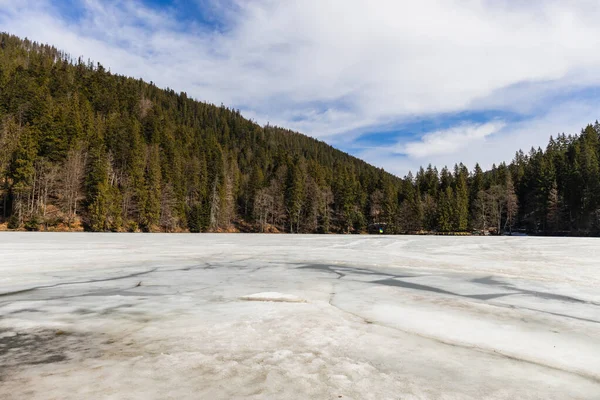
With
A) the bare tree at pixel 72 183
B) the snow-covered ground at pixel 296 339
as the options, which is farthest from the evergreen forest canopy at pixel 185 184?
the snow-covered ground at pixel 296 339

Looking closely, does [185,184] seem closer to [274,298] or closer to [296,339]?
[274,298]

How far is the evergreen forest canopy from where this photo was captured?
1908 inches

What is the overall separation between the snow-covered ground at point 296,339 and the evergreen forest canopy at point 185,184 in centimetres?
4974

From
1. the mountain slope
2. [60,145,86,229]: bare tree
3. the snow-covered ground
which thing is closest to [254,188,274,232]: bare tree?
the mountain slope

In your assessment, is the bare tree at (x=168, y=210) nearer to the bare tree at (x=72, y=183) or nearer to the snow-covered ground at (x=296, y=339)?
the bare tree at (x=72, y=183)

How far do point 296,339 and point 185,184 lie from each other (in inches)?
2741

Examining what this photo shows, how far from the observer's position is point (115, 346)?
3.24 m

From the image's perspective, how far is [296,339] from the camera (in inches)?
138

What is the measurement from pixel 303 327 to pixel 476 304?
10.2ft

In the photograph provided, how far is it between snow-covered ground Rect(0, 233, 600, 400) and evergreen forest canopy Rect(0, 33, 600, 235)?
163 ft

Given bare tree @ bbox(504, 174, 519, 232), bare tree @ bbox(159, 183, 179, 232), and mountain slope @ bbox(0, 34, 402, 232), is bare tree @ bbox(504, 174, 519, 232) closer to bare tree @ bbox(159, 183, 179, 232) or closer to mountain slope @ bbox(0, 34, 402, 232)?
mountain slope @ bbox(0, 34, 402, 232)

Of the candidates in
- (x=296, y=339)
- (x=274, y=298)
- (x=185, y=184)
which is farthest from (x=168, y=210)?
(x=296, y=339)

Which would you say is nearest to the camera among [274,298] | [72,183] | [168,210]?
[274,298]

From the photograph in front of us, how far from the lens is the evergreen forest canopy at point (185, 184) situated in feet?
159
